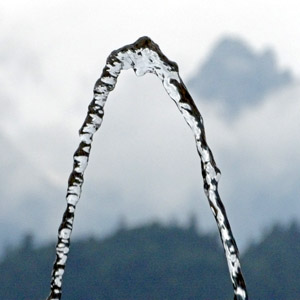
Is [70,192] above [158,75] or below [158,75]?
below

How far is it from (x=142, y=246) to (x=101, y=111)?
1139 centimetres

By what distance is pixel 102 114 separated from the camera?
139 centimetres

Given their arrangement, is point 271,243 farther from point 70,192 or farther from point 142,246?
point 70,192

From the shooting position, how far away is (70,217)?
137 cm

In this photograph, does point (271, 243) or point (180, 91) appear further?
point (271, 243)

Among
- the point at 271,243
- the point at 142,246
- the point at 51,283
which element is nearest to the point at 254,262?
the point at 271,243

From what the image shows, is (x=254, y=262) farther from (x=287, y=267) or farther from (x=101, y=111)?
(x=101, y=111)

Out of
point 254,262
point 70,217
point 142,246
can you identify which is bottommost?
point 70,217

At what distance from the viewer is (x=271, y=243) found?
1231 centimetres

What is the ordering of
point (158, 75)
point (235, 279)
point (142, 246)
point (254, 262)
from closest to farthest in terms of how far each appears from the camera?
1. point (235, 279)
2. point (158, 75)
3. point (254, 262)
4. point (142, 246)

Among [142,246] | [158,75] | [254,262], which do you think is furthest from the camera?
[142,246]

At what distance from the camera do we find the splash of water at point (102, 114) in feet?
4.27

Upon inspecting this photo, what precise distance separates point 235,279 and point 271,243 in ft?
37.1

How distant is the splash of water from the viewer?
1302 millimetres
